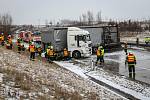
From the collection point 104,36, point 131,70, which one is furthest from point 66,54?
point 131,70

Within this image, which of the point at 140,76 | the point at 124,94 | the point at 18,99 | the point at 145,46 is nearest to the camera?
the point at 18,99

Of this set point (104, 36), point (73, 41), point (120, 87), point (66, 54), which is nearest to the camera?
point (120, 87)

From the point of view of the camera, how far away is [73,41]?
109ft

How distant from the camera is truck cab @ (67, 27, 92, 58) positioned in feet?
109

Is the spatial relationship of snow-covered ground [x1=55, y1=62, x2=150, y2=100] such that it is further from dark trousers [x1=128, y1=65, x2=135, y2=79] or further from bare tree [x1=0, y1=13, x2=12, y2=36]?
bare tree [x1=0, y1=13, x2=12, y2=36]

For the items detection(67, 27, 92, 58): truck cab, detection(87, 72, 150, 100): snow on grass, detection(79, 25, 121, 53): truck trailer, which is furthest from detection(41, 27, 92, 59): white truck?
detection(87, 72, 150, 100): snow on grass

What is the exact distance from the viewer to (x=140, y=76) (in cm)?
2083

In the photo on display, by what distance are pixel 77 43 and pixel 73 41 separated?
0.44 metres

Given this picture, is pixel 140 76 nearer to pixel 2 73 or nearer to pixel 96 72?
pixel 96 72

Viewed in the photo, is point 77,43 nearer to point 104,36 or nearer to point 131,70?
point 104,36

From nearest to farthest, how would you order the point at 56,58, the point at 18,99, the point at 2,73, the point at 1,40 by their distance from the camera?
the point at 18,99 < the point at 2,73 < the point at 56,58 < the point at 1,40

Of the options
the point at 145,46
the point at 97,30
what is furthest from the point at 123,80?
the point at 145,46

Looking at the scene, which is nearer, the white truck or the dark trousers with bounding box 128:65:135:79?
the dark trousers with bounding box 128:65:135:79

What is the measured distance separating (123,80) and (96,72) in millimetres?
3645
